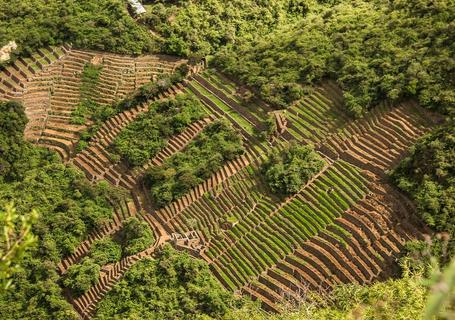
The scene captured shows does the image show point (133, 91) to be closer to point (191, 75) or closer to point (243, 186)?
point (191, 75)

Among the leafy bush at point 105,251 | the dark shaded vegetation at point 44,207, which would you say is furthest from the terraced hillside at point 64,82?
the leafy bush at point 105,251

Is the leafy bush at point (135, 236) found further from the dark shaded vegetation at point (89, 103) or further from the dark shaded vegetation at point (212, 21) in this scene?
the dark shaded vegetation at point (212, 21)

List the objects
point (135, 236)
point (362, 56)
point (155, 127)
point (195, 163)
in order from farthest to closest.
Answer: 1. point (155, 127)
2. point (362, 56)
3. point (195, 163)
4. point (135, 236)

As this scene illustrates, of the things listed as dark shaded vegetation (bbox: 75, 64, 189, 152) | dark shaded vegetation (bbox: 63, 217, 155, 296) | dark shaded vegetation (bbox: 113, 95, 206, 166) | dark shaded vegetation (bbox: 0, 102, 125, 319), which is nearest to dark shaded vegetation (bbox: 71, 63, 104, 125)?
dark shaded vegetation (bbox: 75, 64, 189, 152)

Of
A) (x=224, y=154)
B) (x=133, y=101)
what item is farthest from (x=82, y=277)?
(x=133, y=101)

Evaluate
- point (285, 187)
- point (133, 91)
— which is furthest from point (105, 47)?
point (285, 187)

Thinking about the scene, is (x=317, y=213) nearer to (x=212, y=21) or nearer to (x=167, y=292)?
(x=167, y=292)

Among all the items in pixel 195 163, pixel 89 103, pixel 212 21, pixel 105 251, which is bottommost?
pixel 105 251
